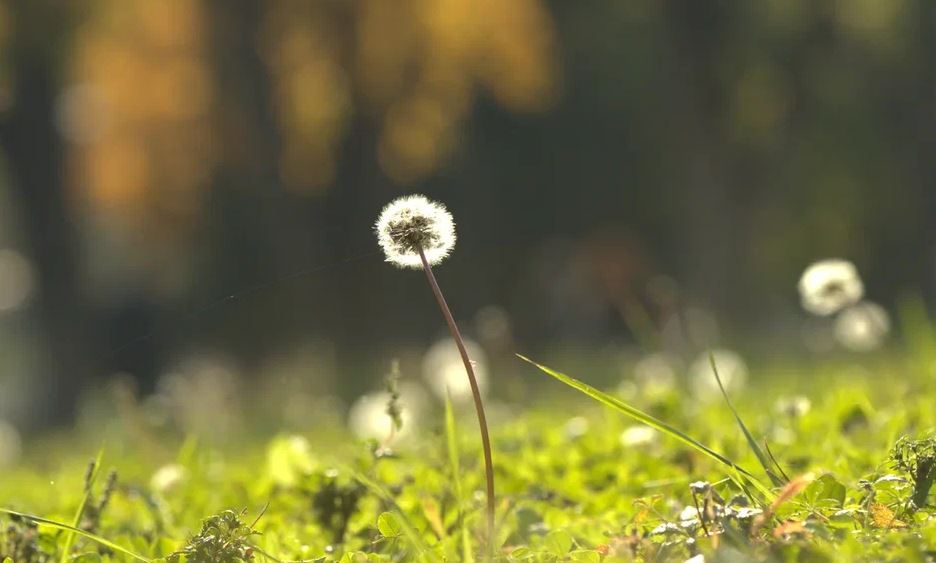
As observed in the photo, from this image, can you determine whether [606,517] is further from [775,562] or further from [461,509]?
[775,562]

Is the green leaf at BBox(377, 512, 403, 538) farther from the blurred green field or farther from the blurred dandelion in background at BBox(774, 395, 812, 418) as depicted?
the blurred dandelion in background at BBox(774, 395, 812, 418)

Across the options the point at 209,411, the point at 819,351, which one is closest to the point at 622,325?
the point at 819,351

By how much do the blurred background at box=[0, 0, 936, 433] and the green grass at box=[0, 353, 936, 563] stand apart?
7.49 m

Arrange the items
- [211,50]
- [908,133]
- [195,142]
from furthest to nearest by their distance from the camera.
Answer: [908,133] < [195,142] < [211,50]

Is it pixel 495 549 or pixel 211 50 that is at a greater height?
pixel 211 50

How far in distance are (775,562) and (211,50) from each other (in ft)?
60.4

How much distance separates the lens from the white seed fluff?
6.05ft

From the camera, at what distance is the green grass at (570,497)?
1707mm

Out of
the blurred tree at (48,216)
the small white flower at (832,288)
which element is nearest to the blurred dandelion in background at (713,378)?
the small white flower at (832,288)

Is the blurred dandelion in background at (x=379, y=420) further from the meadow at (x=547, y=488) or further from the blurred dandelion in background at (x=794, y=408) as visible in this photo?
the blurred dandelion in background at (x=794, y=408)

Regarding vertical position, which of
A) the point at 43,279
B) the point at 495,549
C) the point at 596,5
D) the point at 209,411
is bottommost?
the point at 495,549

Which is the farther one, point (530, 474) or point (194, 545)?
point (530, 474)

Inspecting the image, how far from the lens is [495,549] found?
1880 millimetres

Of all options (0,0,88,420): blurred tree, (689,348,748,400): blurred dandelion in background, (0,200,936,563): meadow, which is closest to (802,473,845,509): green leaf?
(0,200,936,563): meadow
